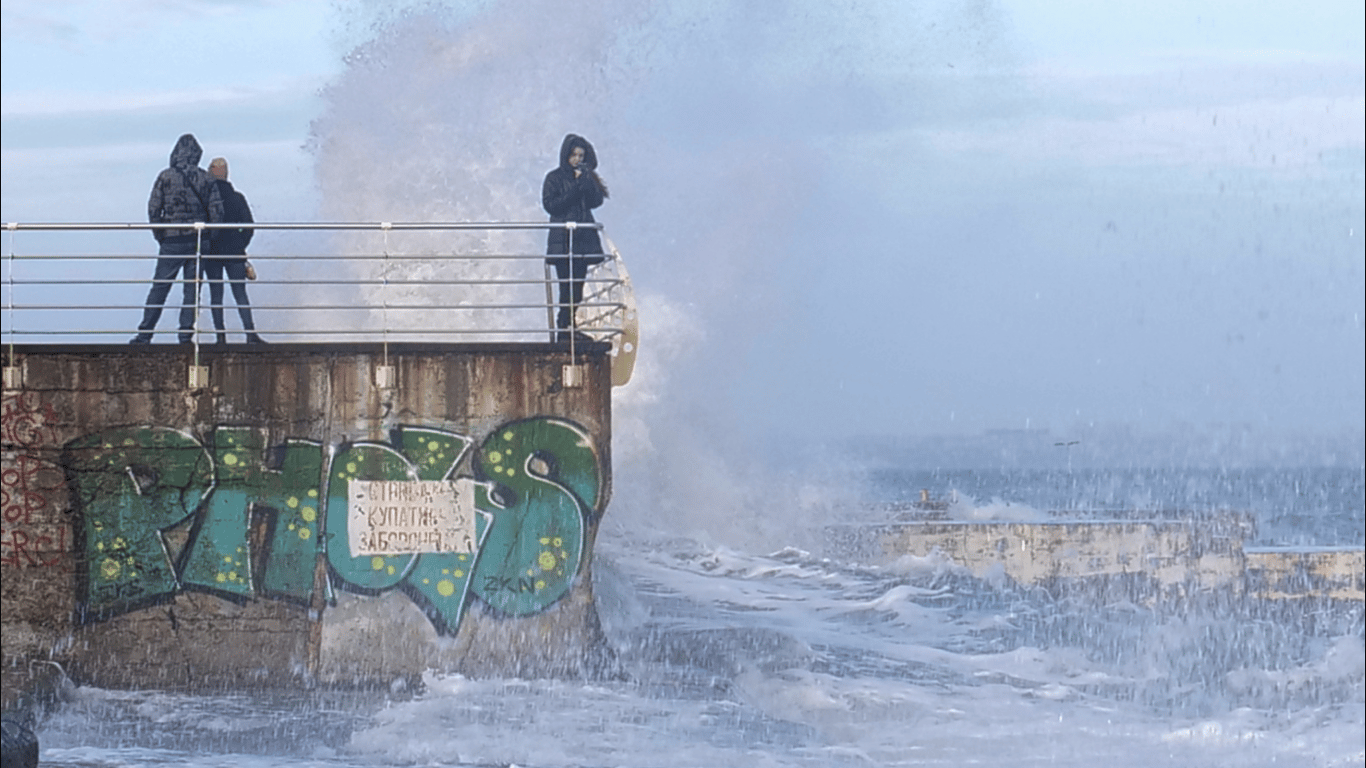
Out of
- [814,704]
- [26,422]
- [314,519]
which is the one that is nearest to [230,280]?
[26,422]

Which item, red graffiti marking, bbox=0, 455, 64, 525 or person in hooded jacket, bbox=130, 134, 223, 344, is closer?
red graffiti marking, bbox=0, 455, 64, 525

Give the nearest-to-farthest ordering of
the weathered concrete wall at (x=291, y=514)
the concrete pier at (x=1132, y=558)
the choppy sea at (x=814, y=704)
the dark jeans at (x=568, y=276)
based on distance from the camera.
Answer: the choppy sea at (x=814, y=704) < the weathered concrete wall at (x=291, y=514) < the dark jeans at (x=568, y=276) < the concrete pier at (x=1132, y=558)

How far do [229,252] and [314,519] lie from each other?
8.95ft

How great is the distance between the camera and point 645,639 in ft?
47.0

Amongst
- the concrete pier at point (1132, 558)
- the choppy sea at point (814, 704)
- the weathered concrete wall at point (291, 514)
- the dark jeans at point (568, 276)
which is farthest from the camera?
the concrete pier at point (1132, 558)

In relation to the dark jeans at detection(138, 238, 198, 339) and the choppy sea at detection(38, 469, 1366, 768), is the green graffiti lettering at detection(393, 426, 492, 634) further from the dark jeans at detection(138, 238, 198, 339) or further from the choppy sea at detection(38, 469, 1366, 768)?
the dark jeans at detection(138, 238, 198, 339)

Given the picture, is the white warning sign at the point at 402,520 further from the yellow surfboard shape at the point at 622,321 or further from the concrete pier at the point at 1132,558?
the concrete pier at the point at 1132,558

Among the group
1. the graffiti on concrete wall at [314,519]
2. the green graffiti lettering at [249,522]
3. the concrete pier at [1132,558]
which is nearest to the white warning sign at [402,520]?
the graffiti on concrete wall at [314,519]

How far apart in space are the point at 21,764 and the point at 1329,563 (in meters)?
24.2

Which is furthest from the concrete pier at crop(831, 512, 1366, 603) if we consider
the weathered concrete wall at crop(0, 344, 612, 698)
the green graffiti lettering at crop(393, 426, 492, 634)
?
the green graffiti lettering at crop(393, 426, 492, 634)

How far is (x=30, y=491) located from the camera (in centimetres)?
1273

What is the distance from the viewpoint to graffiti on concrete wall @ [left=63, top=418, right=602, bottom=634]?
41.7 feet

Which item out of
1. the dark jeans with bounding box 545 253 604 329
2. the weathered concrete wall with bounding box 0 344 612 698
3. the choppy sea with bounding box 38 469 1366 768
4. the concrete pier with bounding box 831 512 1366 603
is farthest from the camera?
the concrete pier with bounding box 831 512 1366 603

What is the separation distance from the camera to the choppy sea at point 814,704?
11.6m
